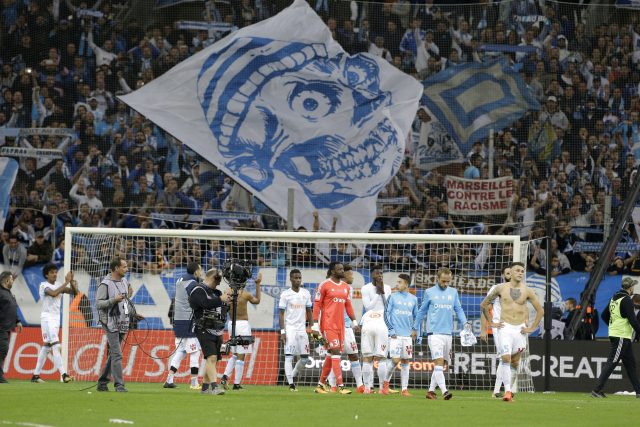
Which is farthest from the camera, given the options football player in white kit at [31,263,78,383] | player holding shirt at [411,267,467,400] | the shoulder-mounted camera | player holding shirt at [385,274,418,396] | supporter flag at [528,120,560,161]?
supporter flag at [528,120,560,161]

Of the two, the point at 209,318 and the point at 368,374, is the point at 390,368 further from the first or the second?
the point at 209,318

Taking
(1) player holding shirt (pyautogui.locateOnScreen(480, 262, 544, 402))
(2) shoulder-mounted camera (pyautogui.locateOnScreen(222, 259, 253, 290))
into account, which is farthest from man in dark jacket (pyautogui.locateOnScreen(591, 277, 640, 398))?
(2) shoulder-mounted camera (pyautogui.locateOnScreen(222, 259, 253, 290))

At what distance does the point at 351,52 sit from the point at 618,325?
11878 millimetres

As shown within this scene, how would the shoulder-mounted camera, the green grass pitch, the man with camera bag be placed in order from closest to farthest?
1. the green grass pitch
2. the man with camera bag
3. the shoulder-mounted camera

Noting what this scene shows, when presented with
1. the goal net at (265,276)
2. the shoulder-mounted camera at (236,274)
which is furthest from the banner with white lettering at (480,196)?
the shoulder-mounted camera at (236,274)

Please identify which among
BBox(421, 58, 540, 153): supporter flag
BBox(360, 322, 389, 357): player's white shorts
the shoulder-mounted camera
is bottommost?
BBox(360, 322, 389, 357): player's white shorts

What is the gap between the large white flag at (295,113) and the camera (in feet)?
88.3

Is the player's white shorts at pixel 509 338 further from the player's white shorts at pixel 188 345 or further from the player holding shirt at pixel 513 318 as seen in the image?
→ the player's white shorts at pixel 188 345

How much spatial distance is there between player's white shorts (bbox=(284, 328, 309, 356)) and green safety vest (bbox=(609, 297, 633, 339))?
5639mm

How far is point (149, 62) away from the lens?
2852 centimetres

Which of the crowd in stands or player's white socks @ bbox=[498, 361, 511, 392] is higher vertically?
the crowd in stands

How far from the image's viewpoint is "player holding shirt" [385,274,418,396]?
782 inches

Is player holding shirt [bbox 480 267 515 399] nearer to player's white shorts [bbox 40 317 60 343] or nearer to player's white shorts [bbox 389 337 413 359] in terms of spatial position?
player's white shorts [bbox 389 337 413 359]

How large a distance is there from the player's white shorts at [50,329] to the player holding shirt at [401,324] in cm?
662
